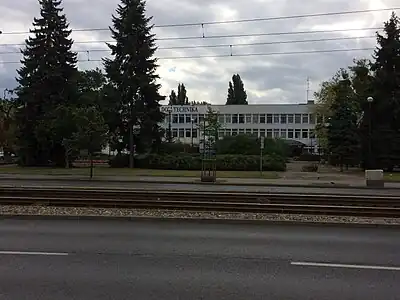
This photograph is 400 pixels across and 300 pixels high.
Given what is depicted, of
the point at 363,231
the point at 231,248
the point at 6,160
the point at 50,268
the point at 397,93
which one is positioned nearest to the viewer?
the point at 50,268

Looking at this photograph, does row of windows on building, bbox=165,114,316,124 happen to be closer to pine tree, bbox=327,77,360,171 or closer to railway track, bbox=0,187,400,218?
pine tree, bbox=327,77,360,171

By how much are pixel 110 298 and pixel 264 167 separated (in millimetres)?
44512

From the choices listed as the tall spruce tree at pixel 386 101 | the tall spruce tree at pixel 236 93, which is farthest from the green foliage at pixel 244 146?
the tall spruce tree at pixel 236 93

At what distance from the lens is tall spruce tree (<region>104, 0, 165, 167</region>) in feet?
180

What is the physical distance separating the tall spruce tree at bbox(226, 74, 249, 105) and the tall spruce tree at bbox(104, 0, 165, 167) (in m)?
77.8

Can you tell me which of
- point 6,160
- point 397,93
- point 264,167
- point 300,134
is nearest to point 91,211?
point 264,167

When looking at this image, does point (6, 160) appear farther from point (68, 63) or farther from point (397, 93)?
point (397, 93)

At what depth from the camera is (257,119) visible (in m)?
113

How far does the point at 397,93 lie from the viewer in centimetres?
4806

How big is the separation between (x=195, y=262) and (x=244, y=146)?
5307 centimetres

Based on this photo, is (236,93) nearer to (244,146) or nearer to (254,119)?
(254,119)

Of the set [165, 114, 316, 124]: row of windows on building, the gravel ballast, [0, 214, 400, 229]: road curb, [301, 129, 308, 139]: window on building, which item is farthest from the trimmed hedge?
[301, 129, 308, 139]: window on building

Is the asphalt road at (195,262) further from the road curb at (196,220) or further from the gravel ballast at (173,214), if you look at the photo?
the gravel ballast at (173,214)

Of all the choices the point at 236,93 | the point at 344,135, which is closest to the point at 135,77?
the point at 344,135
